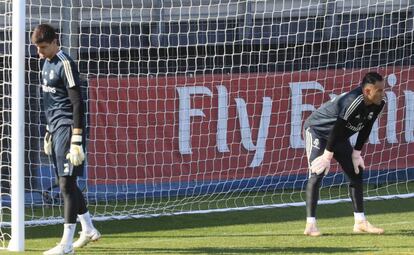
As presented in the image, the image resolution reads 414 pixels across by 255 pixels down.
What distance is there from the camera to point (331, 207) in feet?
35.1

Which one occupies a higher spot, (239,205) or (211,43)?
(211,43)

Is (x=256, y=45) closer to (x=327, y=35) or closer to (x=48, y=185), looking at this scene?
(x=327, y=35)

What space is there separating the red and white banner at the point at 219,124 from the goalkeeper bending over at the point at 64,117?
10.4 ft

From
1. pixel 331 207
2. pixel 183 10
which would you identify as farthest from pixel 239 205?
pixel 183 10

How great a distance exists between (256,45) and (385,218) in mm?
3307

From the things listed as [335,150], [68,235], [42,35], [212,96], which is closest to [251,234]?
[335,150]

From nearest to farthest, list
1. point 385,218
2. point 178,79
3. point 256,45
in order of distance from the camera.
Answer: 1. point 385,218
2. point 178,79
3. point 256,45

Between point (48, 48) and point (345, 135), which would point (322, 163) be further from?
point (48, 48)

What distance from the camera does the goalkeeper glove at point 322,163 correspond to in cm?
842

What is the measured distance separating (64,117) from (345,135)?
2.60 meters

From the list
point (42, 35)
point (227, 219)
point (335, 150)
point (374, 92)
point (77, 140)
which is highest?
point (42, 35)

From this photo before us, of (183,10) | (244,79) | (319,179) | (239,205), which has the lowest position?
(239,205)

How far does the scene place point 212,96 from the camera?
11.5m

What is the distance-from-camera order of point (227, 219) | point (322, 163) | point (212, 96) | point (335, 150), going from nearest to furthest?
point (322, 163)
point (335, 150)
point (227, 219)
point (212, 96)
